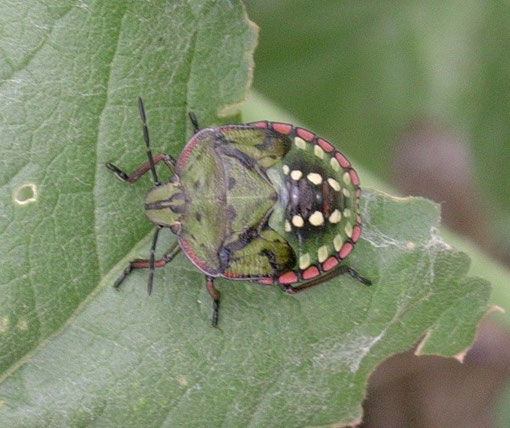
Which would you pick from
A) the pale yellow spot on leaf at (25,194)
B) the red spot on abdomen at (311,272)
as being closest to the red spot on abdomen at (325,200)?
the red spot on abdomen at (311,272)

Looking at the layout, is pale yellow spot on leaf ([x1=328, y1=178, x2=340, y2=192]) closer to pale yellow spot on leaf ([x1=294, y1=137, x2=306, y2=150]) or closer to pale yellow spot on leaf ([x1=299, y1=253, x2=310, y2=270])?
pale yellow spot on leaf ([x1=294, y1=137, x2=306, y2=150])

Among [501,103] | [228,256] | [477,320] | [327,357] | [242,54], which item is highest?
[501,103]

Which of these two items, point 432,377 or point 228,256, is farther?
point 432,377

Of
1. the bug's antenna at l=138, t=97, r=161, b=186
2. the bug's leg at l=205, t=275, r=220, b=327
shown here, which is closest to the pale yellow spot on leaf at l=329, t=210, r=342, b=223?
the bug's leg at l=205, t=275, r=220, b=327

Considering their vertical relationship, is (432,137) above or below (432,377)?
above

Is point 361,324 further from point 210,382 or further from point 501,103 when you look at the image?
point 501,103

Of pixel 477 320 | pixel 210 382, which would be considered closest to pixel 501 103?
pixel 477 320

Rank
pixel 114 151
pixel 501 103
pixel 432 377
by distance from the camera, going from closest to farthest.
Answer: pixel 114 151 < pixel 501 103 < pixel 432 377

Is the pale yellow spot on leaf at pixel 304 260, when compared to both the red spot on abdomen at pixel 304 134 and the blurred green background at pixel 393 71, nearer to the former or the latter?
the red spot on abdomen at pixel 304 134
